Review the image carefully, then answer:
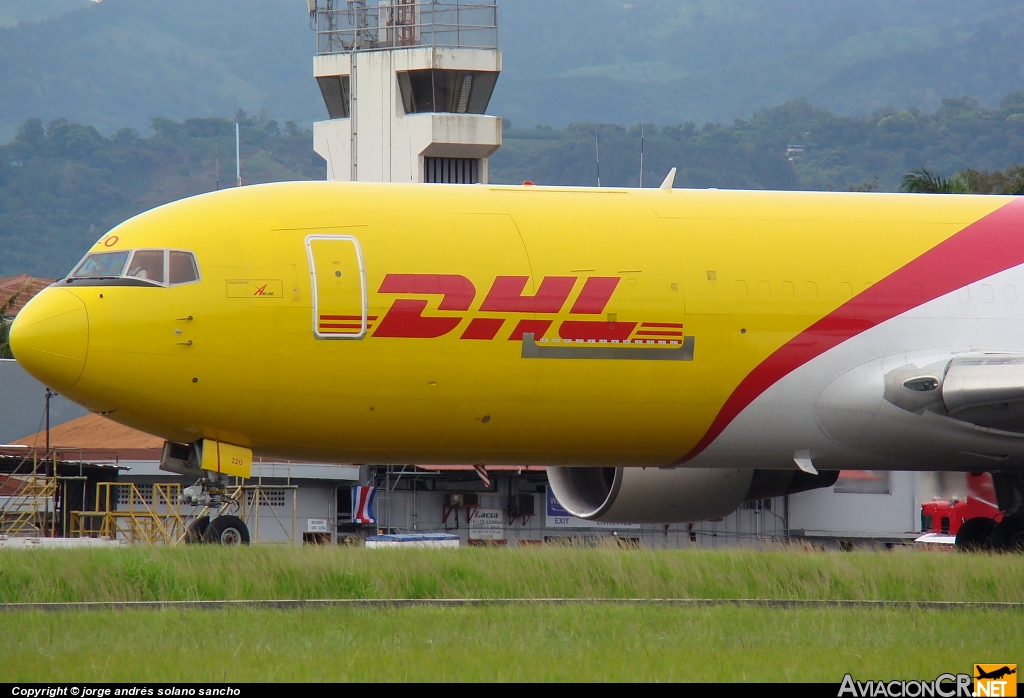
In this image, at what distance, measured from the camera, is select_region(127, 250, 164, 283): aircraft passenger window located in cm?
1422

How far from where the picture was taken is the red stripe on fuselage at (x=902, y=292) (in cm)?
1559

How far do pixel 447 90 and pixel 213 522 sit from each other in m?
58.3

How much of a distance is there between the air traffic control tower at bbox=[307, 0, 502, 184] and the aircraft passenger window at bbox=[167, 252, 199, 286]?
54.8 meters

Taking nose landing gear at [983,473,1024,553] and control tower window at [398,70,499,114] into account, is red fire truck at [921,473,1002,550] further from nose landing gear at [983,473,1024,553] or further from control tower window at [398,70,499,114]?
control tower window at [398,70,499,114]

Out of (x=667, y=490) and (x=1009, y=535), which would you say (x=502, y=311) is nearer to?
(x=667, y=490)

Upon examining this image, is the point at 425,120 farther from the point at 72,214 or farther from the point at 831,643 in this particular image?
the point at 72,214

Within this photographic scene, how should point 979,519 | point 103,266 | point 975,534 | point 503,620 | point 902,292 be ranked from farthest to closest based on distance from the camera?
point 979,519 < point 975,534 < point 902,292 < point 103,266 < point 503,620

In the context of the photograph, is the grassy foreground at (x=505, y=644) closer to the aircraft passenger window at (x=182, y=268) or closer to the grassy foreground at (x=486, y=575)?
the grassy foreground at (x=486, y=575)

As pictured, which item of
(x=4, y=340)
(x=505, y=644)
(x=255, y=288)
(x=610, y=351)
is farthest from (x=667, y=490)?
Result: (x=4, y=340)

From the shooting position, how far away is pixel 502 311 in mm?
14688

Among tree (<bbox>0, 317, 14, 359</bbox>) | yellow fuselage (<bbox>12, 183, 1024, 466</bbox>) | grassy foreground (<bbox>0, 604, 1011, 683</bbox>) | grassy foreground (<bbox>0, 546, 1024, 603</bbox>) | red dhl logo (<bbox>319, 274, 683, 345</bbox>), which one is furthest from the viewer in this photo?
tree (<bbox>0, 317, 14, 359</bbox>)

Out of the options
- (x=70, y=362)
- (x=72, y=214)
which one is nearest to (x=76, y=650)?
(x=70, y=362)

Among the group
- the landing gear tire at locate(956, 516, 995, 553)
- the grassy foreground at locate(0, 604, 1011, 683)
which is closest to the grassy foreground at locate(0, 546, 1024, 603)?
the grassy foreground at locate(0, 604, 1011, 683)

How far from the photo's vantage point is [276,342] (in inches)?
561
